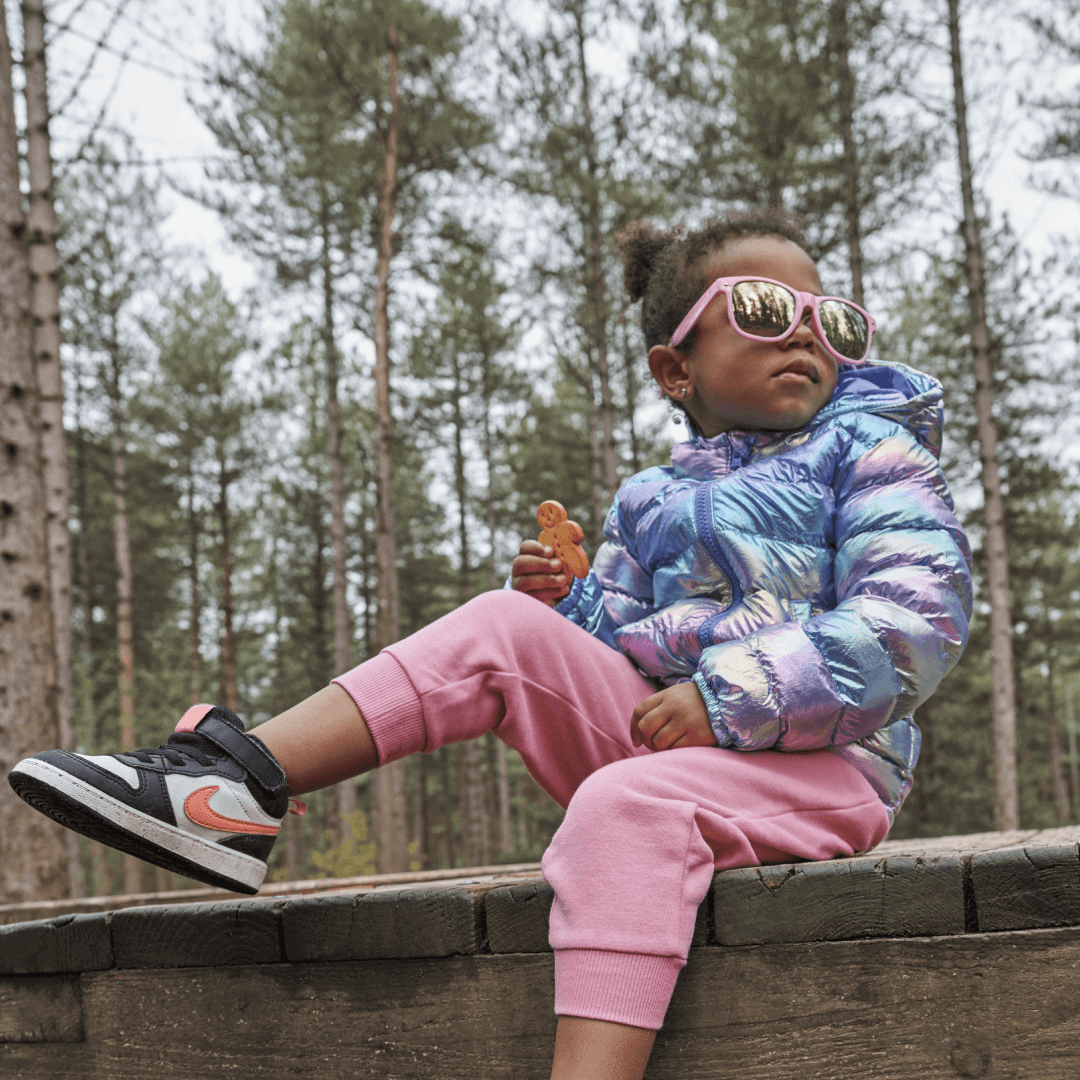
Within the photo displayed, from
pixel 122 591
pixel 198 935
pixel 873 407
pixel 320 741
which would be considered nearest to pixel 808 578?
pixel 873 407

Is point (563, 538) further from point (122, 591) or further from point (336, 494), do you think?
point (122, 591)

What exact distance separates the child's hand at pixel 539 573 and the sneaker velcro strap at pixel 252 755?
73cm

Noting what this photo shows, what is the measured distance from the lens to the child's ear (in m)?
2.29

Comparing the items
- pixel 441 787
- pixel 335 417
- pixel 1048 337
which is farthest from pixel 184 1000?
pixel 441 787

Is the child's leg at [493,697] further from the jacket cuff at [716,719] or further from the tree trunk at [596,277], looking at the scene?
the tree trunk at [596,277]

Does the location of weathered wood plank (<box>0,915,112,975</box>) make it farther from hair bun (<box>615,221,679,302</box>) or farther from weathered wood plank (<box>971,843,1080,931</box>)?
hair bun (<box>615,221,679,302</box>)

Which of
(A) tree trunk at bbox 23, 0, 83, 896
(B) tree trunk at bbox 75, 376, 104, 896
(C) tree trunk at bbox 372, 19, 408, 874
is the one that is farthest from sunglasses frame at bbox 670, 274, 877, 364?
(B) tree trunk at bbox 75, 376, 104, 896

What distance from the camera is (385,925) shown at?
1540 mm

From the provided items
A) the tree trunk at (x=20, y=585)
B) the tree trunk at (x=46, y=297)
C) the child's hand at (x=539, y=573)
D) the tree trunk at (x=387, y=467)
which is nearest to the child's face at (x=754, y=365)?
the child's hand at (x=539, y=573)

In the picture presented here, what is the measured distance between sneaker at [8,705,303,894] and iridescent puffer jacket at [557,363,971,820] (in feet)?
2.46

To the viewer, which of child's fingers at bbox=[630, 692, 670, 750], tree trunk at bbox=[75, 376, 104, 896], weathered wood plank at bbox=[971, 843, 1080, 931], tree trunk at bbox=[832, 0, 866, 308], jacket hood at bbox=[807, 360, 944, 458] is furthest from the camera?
tree trunk at bbox=[75, 376, 104, 896]

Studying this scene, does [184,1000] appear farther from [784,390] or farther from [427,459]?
[427,459]

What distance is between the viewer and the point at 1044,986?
1.23m

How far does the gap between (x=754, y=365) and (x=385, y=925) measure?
52.4 inches
